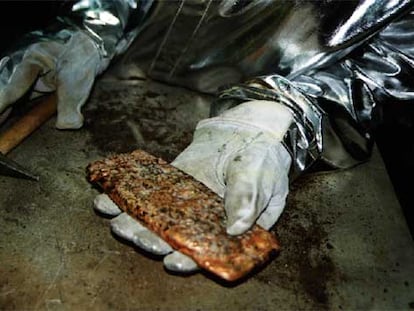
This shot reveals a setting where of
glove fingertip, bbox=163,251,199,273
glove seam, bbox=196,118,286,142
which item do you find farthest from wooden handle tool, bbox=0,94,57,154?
glove fingertip, bbox=163,251,199,273

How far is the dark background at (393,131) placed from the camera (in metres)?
2.07

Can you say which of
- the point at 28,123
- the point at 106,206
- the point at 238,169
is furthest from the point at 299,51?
the point at 28,123

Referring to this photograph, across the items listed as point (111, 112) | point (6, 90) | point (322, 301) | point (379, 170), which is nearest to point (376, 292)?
point (322, 301)

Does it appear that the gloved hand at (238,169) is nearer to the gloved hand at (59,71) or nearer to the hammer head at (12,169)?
the hammer head at (12,169)

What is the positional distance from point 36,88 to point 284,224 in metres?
1.22

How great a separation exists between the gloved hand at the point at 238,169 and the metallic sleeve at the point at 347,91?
10cm

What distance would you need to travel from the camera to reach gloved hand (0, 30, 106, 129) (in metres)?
1.80

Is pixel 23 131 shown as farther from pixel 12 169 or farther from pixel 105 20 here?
pixel 105 20

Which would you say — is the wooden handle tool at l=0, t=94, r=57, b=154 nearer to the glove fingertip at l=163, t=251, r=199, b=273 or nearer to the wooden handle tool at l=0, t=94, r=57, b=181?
the wooden handle tool at l=0, t=94, r=57, b=181

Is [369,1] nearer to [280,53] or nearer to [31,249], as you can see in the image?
[280,53]

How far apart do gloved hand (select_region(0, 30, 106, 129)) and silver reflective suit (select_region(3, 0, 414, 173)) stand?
0.26ft

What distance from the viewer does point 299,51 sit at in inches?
71.7

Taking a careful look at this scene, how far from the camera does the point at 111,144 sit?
1917 mm

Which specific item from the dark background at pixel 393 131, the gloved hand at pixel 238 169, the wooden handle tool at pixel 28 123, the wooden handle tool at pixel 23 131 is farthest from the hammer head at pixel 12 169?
the dark background at pixel 393 131
